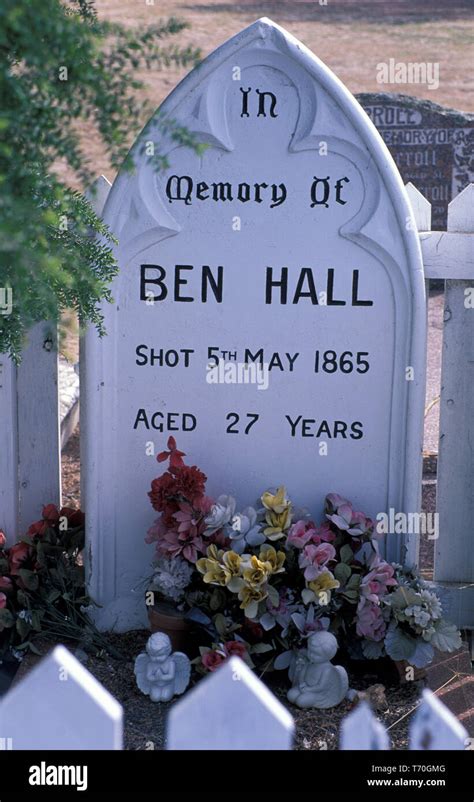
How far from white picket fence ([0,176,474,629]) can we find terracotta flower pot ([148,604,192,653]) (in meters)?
0.63

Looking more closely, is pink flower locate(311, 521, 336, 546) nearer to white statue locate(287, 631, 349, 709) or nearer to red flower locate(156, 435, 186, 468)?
white statue locate(287, 631, 349, 709)

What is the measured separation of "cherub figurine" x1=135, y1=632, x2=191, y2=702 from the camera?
9.07ft

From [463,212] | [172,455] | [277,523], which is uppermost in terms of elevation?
[463,212]

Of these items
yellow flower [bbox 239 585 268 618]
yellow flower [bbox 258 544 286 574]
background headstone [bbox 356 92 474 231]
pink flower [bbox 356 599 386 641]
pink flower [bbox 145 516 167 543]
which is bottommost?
pink flower [bbox 356 599 386 641]

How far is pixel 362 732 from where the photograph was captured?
5.78 feet

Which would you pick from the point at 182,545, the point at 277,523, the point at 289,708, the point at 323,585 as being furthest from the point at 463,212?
the point at 289,708

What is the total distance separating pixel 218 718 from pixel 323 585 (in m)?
1.10

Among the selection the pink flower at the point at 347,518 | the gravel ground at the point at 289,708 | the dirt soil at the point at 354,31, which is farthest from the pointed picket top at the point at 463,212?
the dirt soil at the point at 354,31

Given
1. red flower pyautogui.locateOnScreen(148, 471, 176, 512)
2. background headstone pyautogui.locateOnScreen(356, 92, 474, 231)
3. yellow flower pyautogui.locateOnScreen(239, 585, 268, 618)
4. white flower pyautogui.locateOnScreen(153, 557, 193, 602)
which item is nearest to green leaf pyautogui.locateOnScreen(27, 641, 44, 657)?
white flower pyautogui.locateOnScreen(153, 557, 193, 602)

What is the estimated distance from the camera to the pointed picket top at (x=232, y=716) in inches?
69.1

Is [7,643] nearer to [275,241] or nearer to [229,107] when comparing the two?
[275,241]

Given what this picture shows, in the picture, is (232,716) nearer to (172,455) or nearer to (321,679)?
(321,679)

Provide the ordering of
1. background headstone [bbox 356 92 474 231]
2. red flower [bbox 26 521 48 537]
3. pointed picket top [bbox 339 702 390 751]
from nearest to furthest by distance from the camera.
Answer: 1. pointed picket top [bbox 339 702 390 751]
2. red flower [bbox 26 521 48 537]
3. background headstone [bbox 356 92 474 231]

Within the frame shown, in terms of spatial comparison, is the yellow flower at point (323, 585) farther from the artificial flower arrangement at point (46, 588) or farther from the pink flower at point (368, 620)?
A: the artificial flower arrangement at point (46, 588)
